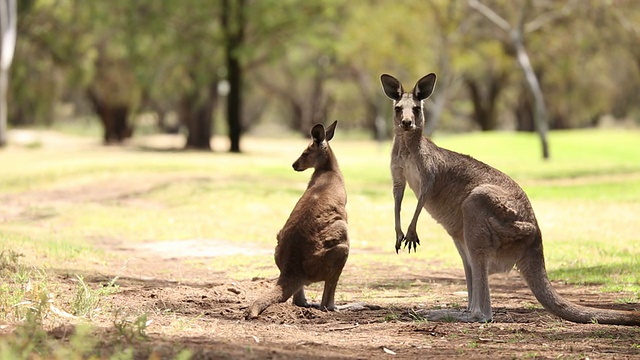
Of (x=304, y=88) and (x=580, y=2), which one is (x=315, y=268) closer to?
(x=580, y=2)

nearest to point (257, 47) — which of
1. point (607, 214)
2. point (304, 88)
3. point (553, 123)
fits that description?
point (607, 214)

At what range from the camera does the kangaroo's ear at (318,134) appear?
830 cm

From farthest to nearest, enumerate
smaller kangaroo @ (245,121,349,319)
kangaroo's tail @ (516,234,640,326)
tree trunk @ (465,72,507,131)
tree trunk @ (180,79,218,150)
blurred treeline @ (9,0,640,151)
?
tree trunk @ (465,72,507,131) → tree trunk @ (180,79,218,150) → blurred treeline @ (9,0,640,151) → smaller kangaroo @ (245,121,349,319) → kangaroo's tail @ (516,234,640,326)

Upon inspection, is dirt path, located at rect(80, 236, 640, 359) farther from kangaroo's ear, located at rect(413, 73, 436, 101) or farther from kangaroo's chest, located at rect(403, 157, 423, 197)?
kangaroo's ear, located at rect(413, 73, 436, 101)

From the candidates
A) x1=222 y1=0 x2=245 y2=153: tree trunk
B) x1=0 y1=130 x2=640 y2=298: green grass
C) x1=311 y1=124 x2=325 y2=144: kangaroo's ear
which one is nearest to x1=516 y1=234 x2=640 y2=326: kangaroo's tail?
x1=311 y1=124 x2=325 y2=144: kangaroo's ear

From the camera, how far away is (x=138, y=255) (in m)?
11.7

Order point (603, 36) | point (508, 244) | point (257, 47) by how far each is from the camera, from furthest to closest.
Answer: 1. point (603, 36)
2. point (257, 47)
3. point (508, 244)

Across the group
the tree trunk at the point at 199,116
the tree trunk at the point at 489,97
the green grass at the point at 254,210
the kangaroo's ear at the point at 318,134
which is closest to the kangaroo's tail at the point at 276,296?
the kangaroo's ear at the point at 318,134

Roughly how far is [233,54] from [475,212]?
87.0 feet

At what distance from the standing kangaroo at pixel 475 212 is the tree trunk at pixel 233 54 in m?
25.5

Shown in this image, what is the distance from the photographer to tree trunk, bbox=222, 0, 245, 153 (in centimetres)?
3366

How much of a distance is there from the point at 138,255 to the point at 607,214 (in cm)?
827

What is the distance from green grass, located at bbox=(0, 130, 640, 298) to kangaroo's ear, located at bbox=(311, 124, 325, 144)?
87.9 inches

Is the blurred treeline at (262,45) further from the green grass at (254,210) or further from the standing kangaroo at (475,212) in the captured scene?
the standing kangaroo at (475,212)
